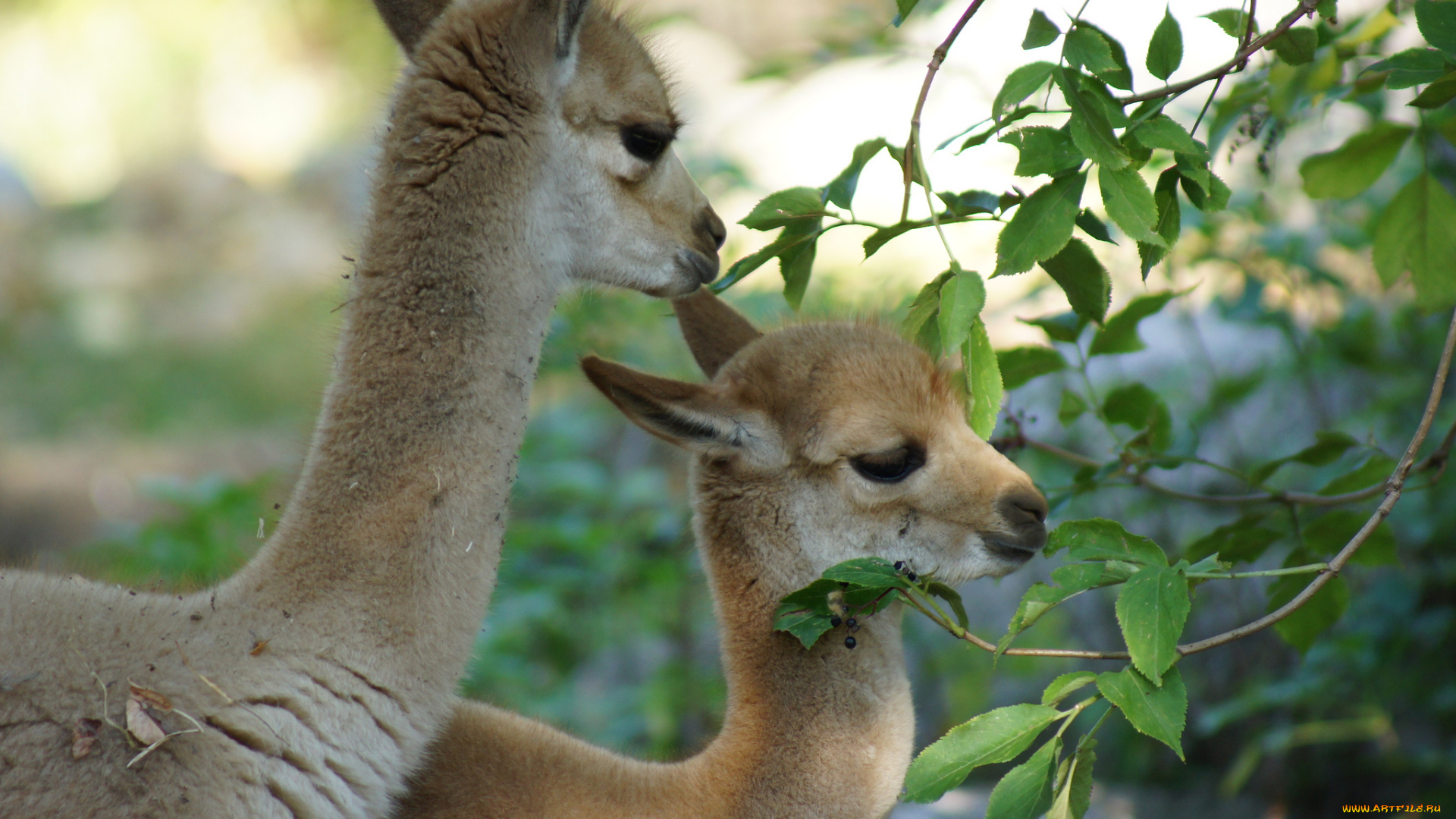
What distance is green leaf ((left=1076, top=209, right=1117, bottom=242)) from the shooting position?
2.12 m

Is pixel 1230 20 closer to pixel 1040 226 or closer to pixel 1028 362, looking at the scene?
pixel 1040 226

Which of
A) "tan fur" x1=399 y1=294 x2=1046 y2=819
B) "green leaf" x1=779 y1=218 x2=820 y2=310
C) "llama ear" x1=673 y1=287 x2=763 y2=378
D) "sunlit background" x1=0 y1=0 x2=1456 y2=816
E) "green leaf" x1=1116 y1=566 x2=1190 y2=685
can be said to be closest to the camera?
"green leaf" x1=1116 y1=566 x2=1190 y2=685

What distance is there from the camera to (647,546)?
17.7 ft

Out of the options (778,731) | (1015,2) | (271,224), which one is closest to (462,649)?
(778,731)

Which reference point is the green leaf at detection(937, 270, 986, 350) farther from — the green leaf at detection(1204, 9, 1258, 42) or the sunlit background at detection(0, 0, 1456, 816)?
the sunlit background at detection(0, 0, 1456, 816)

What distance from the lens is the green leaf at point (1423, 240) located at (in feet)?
8.87

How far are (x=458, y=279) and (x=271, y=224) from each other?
12.9 metres

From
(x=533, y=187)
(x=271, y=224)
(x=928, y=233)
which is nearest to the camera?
(x=533, y=187)

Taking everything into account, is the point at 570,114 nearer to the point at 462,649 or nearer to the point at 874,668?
the point at 462,649

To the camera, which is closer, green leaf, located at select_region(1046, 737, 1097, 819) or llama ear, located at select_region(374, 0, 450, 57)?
green leaf, located at select_region(1046, 737, 1097, 819)

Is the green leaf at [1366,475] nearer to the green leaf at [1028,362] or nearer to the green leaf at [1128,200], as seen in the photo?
the green leaf at [1028,362]

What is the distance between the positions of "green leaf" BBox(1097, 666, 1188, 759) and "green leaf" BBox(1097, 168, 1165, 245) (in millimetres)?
706

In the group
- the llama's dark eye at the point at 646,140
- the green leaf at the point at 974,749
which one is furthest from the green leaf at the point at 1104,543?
the llama's dark eye at the point at 646,140

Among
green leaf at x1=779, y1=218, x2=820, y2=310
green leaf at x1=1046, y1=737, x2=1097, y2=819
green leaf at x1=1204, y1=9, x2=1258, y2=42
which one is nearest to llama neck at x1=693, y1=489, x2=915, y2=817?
green leaf at x1=779, y1=218, x2=820, y2=310
